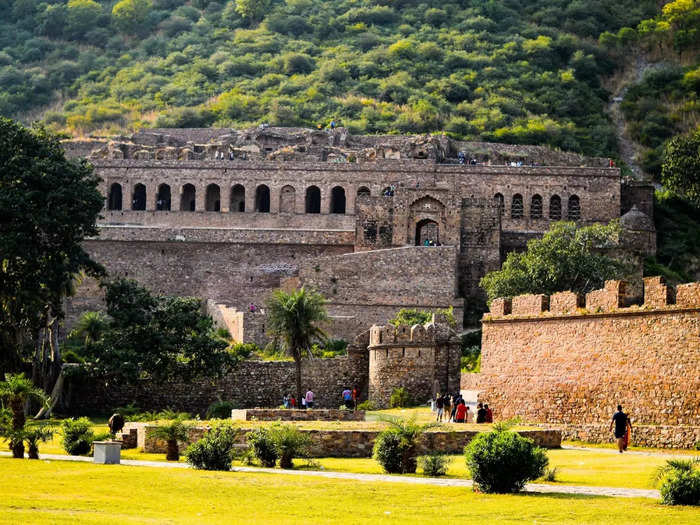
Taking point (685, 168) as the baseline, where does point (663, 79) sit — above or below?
above

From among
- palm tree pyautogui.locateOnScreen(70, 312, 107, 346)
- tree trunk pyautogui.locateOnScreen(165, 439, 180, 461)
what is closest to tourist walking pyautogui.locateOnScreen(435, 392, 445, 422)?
tree trunk pyautogui.locateOnScreen(165, 439, 180, 461)

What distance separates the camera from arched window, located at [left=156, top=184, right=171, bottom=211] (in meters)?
80.4

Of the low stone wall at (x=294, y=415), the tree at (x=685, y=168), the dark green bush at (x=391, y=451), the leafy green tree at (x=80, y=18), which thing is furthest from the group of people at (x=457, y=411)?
the leafy green tree at (x=80, y=18)

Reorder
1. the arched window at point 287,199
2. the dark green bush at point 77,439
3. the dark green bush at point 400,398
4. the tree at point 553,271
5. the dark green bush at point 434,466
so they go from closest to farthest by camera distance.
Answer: the dark green bush at point 434,466
the dark green bush at point 77,439
the dark green bush at point 400,398
the tree at point 553,271
the arched window at point 287,199

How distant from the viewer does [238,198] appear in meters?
80.3

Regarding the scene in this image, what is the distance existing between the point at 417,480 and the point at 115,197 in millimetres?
56216

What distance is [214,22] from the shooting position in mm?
144250

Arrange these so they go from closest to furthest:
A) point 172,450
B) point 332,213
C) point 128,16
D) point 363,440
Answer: point 172,450, point 363,440, point 332,213, point 128,16

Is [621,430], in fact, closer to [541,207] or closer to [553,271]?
[553,271]

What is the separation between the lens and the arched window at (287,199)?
3098 inches

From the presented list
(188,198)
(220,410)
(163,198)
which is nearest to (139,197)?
(163,198)

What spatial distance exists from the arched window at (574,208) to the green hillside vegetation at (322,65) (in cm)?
1876

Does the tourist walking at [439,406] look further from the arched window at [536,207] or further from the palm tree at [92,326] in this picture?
the arched window at [536,207]

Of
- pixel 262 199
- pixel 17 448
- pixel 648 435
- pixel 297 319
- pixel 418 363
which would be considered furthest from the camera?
pixel 262 199
